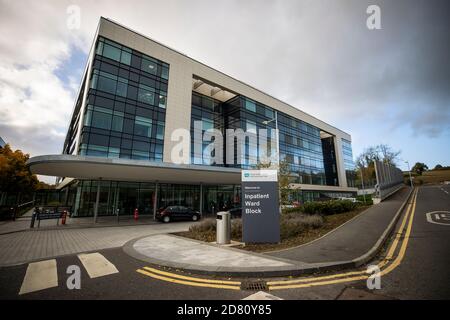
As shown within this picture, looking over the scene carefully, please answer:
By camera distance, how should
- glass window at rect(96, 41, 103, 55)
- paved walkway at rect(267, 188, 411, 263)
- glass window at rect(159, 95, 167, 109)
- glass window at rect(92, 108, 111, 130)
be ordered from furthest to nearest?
glass window at rect(159, 95, 167, 109)
glass window at rect(96, 41, 103, 55)
glass window at rect(92, 108, 111, 130)
paved walkway at rect(267, 188, 411, 263)

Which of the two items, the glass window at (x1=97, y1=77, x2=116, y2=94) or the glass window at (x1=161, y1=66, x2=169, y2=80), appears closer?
the glass window at (x1=97, y1=77, x2=116, y2=94)

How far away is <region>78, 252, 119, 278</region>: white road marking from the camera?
526 centimetres

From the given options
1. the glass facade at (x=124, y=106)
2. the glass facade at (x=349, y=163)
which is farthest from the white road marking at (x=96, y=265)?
the glass facade at (x=349, y=163)

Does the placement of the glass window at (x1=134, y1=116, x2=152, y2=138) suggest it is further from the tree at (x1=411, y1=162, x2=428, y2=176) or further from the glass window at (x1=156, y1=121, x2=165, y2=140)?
the tree at (x1=411, y1=162, x2=428, y2=176)

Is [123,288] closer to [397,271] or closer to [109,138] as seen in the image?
[397,271]

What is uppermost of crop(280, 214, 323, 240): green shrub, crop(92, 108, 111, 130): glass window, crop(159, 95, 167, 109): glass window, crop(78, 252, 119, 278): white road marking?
crop(159, 95, 167, 109): glass window

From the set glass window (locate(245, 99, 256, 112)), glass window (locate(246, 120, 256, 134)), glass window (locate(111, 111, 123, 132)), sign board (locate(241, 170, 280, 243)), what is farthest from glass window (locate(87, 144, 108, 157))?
glass window (locate(245, 99, 256, 112))

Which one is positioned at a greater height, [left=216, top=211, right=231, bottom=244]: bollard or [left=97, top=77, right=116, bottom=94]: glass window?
[left=97, top=77, right=116, bottom=94]: glass window

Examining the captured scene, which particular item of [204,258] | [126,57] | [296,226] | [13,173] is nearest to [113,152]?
[126,57]

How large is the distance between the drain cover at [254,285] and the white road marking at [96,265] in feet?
11.2

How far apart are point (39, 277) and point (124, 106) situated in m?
21.3
